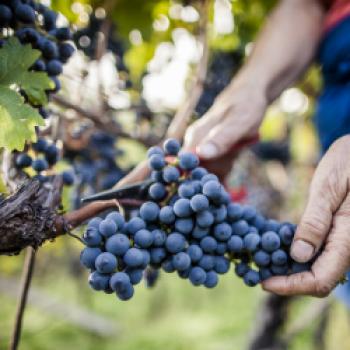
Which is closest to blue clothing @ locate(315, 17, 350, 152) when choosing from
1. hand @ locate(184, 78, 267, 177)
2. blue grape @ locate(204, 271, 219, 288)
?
hand @ locate(184, 78, 267, 177)

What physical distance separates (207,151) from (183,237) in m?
0.29

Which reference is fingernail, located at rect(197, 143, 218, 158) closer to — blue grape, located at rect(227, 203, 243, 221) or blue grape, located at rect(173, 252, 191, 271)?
blue grape, located at rect(227, 203, 243, 221)

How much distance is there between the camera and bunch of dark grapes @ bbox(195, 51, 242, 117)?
1.79 meters

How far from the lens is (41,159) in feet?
3.71

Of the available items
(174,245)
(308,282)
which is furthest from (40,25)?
(308,282)

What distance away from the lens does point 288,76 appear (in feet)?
5.31

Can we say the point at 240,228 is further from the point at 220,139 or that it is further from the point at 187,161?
the point at 220,139

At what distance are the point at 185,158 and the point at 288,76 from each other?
2.55ft

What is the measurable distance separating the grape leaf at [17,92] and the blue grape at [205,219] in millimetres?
375

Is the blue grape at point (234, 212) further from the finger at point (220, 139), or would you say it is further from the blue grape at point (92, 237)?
the blue grape at point (92, 237)

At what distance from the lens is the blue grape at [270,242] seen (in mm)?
1024

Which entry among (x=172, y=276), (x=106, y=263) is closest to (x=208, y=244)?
(x=106, y=263)

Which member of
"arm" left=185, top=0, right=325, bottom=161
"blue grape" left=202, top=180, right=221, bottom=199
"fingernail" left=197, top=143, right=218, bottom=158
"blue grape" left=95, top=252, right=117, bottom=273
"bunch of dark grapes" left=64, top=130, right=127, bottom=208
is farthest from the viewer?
"bunch of dark grapes" left=64, top=130, right=127, bottom=208

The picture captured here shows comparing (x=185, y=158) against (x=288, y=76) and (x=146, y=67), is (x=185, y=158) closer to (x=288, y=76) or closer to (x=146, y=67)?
(x=288, y=76)
